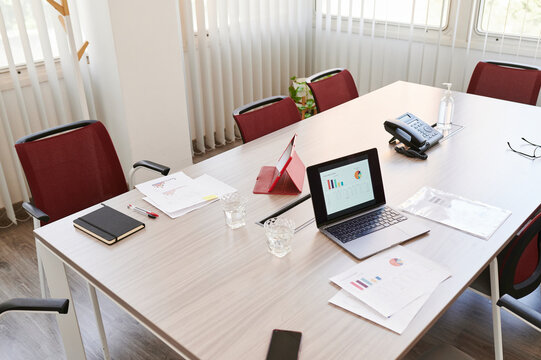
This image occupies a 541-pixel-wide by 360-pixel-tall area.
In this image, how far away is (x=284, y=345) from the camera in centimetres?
142

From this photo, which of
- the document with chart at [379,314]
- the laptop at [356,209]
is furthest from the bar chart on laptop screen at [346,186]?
the document with chart at [379,314]

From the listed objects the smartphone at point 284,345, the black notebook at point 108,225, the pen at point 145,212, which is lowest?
the smartphone at point 284,345

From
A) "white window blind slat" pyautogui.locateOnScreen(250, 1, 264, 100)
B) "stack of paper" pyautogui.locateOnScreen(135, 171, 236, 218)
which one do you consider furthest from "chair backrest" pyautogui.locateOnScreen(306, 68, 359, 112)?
"white window blind slat" pyautogui.locateOnScreen(250, 1, 264, 100)

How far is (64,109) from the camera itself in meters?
3.69

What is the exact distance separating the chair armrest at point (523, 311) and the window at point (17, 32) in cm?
322

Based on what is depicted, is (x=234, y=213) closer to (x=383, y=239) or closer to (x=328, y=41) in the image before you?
(x=383, y=239)

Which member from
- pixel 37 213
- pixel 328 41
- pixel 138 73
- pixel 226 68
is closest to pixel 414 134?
pixel 37 213

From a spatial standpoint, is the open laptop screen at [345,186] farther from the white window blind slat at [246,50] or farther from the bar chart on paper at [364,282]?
the white window blind slat at [246,50]

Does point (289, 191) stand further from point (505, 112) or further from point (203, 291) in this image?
point (505, 112)

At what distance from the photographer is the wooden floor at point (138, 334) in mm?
Answer: 2463

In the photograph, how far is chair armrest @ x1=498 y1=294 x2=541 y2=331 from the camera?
1.59 meters

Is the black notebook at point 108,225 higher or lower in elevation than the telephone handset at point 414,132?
lower

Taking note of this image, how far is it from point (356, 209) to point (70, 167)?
147cm

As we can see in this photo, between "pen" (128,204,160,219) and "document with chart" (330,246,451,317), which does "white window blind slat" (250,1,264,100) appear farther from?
"document with chart" (330,246,451,317)
